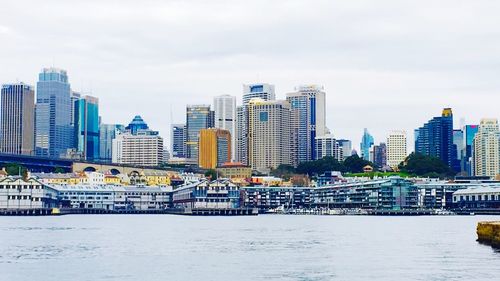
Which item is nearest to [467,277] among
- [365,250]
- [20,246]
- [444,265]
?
[444,265]

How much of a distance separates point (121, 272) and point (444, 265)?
19.2 meters

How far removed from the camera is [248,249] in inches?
3009

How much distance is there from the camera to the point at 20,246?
80750 mm

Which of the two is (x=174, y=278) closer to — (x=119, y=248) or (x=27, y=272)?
(x=27, y=272)

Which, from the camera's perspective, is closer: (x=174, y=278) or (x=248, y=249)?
(x=174, y=278)

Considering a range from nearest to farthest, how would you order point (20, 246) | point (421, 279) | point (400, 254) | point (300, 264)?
point (421, 279)
point (300, 264)
point (400, 254)
point (20, 246)

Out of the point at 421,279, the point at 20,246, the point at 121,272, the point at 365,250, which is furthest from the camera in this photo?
the point at 20,246

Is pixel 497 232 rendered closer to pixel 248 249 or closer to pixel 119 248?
pixel 248 249

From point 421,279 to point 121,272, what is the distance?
17.1 meters

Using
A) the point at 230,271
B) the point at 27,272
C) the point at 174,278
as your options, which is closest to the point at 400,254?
the point at 230,271

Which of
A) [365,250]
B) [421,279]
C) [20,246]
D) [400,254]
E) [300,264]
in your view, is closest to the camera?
[421,279]

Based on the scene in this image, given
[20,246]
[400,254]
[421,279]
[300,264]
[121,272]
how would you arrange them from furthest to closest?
1. [20,246]
2. [400,254]
3. [300,264]
4. [121,272]
5. [421,279]

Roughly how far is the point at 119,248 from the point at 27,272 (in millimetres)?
20957

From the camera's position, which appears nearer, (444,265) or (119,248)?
(444,265)
